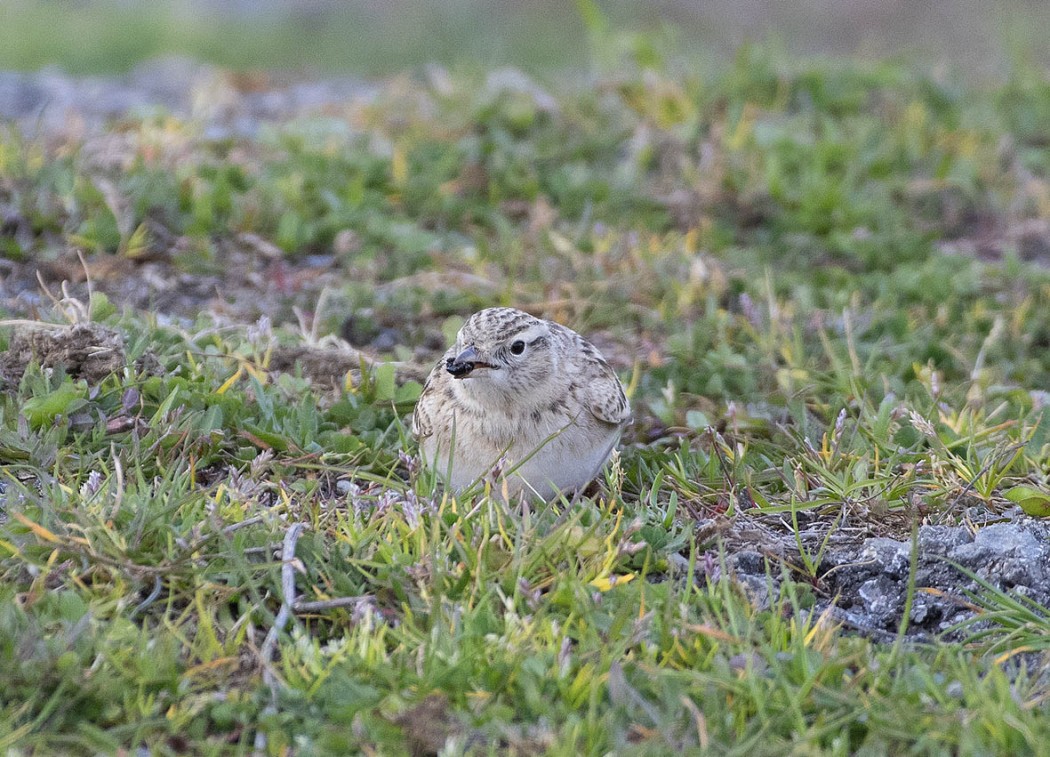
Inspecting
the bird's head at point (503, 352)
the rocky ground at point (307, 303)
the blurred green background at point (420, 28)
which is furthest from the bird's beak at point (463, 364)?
the blurred green background at point (420, 28)

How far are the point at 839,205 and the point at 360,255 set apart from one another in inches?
125

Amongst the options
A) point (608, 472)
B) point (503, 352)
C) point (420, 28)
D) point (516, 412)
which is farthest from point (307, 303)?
point (420, 28)

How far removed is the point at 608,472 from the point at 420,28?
1589 cm

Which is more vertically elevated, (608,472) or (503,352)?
(503,352)

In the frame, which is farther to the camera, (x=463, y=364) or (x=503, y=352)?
(x=503, y=352)

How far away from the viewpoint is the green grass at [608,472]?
13.0ft

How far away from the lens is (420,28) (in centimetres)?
2027

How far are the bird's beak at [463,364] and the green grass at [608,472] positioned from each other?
47cm

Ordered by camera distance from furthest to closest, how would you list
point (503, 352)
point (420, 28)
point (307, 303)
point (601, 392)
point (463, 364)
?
point (420, 28) < point (307, 303) < point (601, 392) < point (503, 352) < point (463, 364)

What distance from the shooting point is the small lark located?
17.4 ft

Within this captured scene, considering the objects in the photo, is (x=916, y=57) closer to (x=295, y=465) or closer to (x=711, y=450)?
(x=711, y=450)

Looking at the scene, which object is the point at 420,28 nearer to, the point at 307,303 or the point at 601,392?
the point at 307,303

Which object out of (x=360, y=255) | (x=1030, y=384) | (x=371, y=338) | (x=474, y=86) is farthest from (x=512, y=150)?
(x=1030, y=384)

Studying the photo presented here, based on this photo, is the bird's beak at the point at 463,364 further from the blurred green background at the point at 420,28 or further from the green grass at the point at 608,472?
the blurred green background at the point at 420,28
